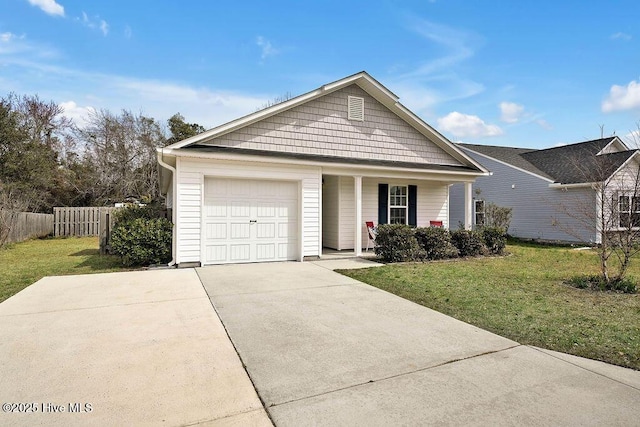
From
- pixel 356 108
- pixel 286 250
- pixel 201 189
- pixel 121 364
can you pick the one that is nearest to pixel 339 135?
pixel 356 108

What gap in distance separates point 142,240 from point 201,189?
197cm

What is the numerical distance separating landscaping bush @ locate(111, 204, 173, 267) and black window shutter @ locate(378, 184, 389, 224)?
712 centimetres

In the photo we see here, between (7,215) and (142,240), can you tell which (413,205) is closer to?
(142,240)

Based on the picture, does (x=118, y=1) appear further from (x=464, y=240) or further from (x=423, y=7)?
(x=464, y=240)

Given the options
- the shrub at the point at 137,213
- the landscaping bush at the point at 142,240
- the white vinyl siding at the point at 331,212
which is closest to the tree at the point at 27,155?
the shrub at the point at 137,213

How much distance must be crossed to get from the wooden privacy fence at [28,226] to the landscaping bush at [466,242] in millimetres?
17784

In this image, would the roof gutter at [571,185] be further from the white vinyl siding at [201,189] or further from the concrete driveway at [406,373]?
the concrete driveway at [406,373]

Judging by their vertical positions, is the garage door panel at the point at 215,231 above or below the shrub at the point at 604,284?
above

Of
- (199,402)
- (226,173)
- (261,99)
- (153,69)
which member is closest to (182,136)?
(261,99)

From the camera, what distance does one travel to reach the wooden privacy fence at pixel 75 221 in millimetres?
19641

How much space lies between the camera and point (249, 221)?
9516 mm

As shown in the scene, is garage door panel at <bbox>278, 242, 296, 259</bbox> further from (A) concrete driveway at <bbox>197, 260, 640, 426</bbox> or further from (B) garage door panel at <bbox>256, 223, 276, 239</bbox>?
(A) concrete driveway at <bbox>197, 260, 640, 426</bbox>

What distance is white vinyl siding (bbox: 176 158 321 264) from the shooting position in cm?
864

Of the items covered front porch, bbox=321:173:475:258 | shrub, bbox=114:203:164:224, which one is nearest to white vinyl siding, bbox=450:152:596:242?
covered front porch, bbox=321:173:475:258
